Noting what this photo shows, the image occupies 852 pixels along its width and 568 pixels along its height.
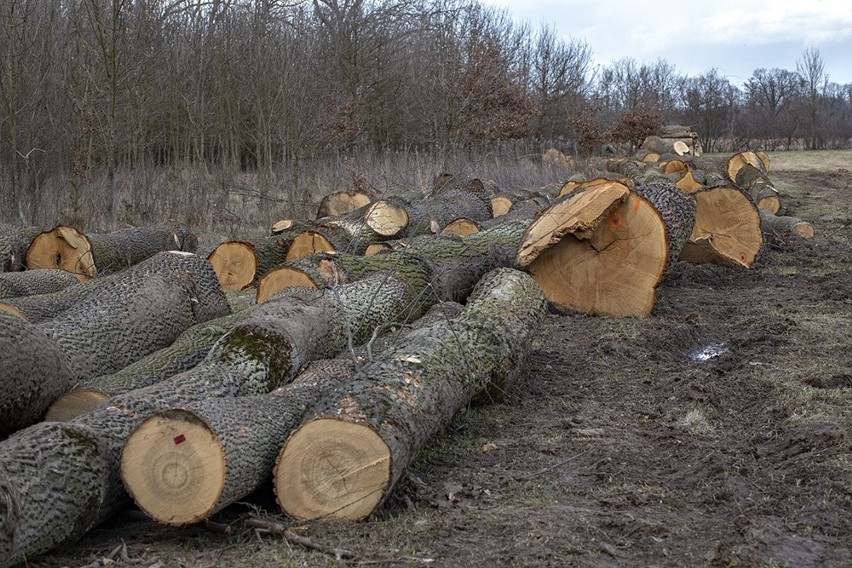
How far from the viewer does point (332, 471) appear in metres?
3.66

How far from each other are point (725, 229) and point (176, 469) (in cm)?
794

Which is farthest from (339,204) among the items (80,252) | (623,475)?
(623,475)

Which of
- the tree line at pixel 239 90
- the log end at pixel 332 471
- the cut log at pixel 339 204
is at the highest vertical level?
the tree line at pixel 239 90

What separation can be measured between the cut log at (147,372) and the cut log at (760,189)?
1034 cm

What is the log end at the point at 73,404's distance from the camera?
4480 mm

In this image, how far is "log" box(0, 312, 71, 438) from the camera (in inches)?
164

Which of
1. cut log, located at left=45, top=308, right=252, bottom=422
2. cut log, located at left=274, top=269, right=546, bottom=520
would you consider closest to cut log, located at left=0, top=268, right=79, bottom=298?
cut log, located at left=45, top=308, right=252, bottom=422

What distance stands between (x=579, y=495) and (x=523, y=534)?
1.91 feet

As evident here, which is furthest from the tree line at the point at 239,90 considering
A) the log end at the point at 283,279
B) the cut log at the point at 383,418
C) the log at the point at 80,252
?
the cut log at the point at 383,418

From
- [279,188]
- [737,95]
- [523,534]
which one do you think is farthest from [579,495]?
[737,95]

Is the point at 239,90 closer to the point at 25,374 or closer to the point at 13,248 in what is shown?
the point at 13,248

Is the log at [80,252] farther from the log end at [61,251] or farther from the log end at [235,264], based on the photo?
the log end at [235,264]

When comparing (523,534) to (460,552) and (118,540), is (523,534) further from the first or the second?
(118,540)

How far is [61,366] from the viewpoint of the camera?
4.59 metres
